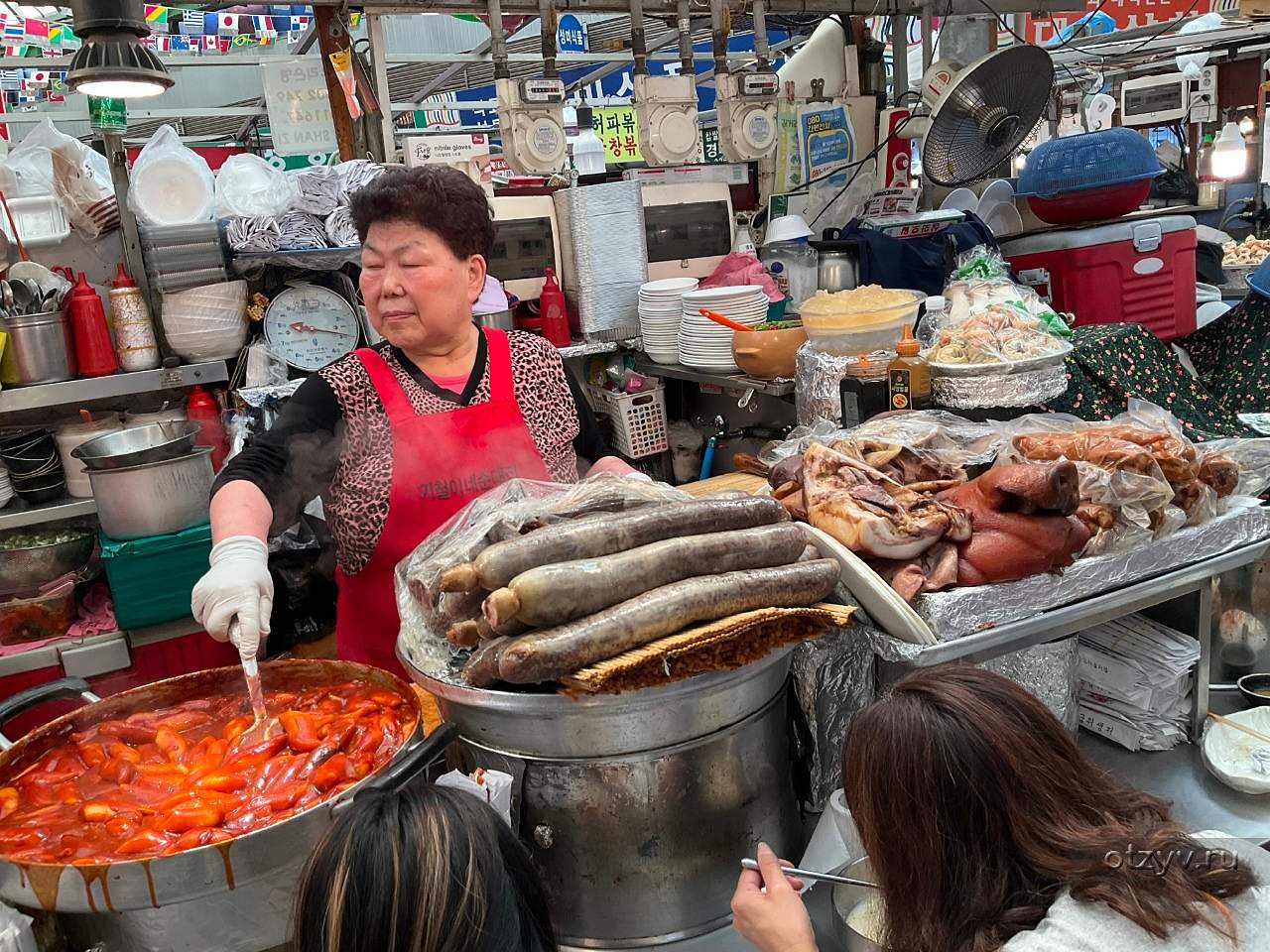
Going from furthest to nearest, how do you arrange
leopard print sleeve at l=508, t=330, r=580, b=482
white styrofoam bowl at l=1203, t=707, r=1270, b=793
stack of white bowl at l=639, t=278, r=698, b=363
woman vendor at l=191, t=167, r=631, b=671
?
stack of white bowl at l=639, t=278, r=698, b=363 → leopard print sleeve at l=508, t=330, r=580, b=482 → woman vendor at l=191, t=167, r=631, b=671 → white styrofoam bowl at l=1203, t=707, r=1270, b=793

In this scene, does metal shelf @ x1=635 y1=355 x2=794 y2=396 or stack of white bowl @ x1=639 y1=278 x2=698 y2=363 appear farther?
stack of white bowl @ x1=639 y1=278 x2=698 y2=363

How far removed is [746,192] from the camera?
19.1 feet

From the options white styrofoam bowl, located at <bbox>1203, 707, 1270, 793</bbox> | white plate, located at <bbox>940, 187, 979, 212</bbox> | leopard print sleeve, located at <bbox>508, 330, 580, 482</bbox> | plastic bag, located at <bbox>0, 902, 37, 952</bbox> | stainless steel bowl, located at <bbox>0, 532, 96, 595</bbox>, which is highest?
white plate, located at <bbox>940, 187, 979, 212</bbox>

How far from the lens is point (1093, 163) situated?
383 centimetres

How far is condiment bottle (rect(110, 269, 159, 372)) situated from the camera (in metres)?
3.79

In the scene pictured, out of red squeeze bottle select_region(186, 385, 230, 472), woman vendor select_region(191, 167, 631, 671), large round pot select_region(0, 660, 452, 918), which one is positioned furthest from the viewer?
red squeeze bottle select_region(186, 385, 230, 472)

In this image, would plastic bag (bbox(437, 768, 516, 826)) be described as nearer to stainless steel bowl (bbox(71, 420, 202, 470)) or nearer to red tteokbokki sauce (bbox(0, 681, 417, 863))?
red tteokbokki sauce (bbox(0, 681, 417, 863))

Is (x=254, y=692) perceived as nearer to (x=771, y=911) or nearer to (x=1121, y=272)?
(x=771, y=911)

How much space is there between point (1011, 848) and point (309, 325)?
3.57 m

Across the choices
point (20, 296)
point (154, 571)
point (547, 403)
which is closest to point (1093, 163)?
point (547, 403)

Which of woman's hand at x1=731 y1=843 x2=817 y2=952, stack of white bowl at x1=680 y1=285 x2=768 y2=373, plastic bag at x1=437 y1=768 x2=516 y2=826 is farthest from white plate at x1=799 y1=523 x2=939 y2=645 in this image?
stack of white bowl at x1=680 y1=285 x2=768 y2=373

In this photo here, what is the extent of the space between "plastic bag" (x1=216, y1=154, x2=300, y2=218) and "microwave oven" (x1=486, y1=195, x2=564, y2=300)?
3.03 feet

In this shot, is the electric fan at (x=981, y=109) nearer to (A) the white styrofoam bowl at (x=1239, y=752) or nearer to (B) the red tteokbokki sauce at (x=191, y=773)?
(A) the white styrofoam bowl at (x=1239, y=752)

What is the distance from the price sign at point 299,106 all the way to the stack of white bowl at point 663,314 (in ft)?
5.52
